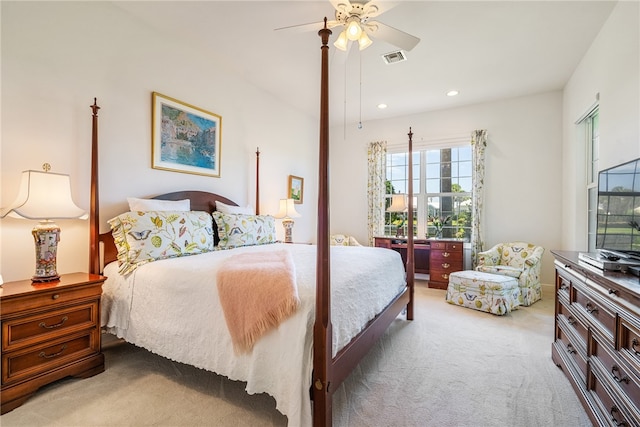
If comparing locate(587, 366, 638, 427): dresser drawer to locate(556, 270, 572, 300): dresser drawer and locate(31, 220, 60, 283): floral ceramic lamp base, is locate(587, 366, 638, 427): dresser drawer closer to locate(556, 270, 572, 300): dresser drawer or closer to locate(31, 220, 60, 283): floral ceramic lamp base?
locate(556, 270, 572, 300): dresser drawer

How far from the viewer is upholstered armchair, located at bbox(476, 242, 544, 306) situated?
3715 millimetres

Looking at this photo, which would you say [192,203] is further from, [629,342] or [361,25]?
[629,342]

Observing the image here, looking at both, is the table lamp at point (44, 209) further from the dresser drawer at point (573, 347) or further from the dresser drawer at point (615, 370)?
the dresser drawer at point (573, 347)

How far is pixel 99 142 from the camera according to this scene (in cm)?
250

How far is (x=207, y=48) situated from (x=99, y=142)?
154 centimetres

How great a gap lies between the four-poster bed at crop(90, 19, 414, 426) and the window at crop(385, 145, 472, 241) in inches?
109

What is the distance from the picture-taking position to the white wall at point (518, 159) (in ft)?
14.1

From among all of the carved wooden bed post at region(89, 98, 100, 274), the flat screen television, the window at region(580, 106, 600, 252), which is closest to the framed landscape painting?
the carved wooden bed post at region(89, 98, 100, 274)

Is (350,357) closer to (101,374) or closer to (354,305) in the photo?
(354,305)

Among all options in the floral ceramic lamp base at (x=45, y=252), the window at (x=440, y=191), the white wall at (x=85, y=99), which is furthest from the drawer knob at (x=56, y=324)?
the window at (x=440, y=191)

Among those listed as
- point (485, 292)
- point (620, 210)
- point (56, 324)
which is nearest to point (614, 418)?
point (620, 210)

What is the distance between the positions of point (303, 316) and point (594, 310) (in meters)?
1.61

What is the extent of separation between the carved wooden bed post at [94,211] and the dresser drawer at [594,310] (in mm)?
3320

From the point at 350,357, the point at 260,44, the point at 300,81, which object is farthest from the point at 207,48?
the point at 350,357
